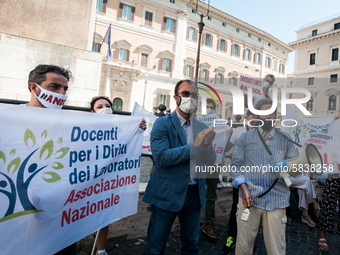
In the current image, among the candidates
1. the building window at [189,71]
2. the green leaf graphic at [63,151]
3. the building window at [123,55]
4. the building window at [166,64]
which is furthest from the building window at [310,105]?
the building window at [189,71]

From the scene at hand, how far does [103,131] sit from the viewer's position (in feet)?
7.25

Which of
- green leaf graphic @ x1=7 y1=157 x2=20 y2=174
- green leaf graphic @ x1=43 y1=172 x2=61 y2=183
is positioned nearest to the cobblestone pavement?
green leaf graphic @ x1=43 y1=172 x2=61 y2=183

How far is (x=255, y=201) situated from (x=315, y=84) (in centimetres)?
108

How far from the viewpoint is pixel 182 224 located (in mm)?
2137

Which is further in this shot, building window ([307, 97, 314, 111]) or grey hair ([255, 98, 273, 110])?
grey hair ([255, 98, 273, 110])

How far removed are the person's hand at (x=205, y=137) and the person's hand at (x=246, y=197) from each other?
0.57m

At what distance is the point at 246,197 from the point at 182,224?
62 centimetres

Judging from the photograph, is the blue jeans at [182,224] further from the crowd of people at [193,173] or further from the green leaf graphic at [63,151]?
the green leaf graphic at [63,151]

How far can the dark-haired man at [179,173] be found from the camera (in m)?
1.92

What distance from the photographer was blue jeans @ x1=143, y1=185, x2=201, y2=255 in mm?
1977

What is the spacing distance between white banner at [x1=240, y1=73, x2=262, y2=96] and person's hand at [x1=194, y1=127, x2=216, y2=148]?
40 centimetres

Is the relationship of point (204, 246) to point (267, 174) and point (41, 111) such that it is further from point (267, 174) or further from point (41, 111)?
point (41, 111)

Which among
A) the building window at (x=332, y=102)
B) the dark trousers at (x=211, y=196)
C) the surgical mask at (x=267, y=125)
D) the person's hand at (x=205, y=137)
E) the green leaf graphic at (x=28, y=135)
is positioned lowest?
the dark trousers at (x=211, y=196)

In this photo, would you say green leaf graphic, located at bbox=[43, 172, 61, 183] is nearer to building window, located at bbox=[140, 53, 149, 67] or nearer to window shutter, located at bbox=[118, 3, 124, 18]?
building window, located at bbox=[140, 53, 149, 67]
